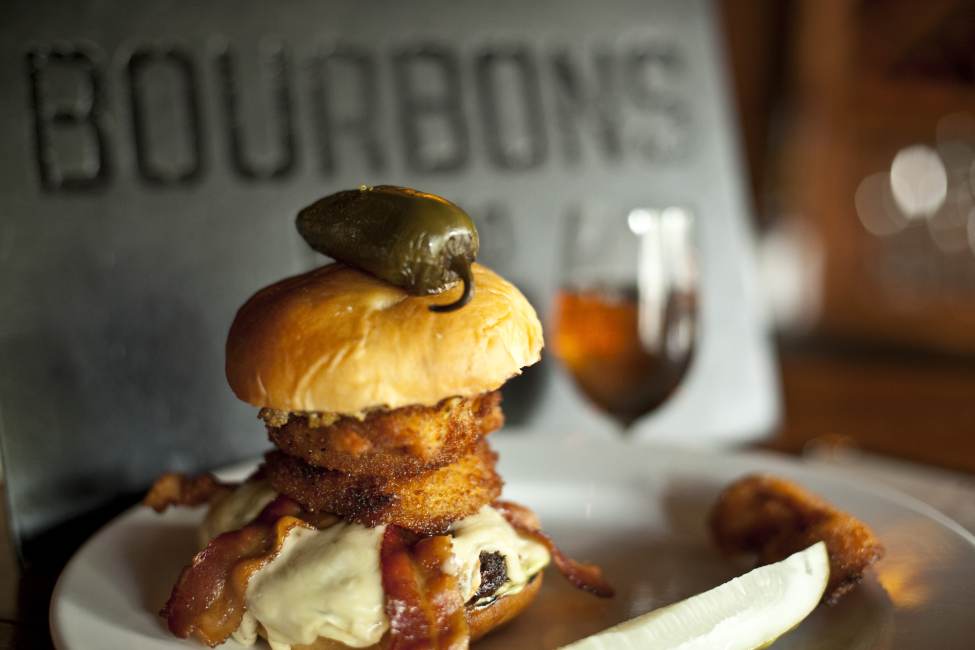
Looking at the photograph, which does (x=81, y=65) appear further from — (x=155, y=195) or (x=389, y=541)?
(x=389, y=541)

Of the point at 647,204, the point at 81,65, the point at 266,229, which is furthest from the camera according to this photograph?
the point at 647,204

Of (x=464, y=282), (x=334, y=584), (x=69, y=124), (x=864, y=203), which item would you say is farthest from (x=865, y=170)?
(x=334, y=584)

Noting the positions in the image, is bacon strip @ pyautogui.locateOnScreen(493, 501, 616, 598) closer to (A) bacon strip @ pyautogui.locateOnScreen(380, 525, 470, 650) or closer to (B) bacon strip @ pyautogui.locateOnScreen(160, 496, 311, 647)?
(A) bacon strip @ pyautogui.locateOnScreen(380, 525, 470, 650)

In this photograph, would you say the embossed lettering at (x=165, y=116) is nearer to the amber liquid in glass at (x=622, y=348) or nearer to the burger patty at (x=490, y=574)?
the amber liquid in glass at (x=622, y=348)

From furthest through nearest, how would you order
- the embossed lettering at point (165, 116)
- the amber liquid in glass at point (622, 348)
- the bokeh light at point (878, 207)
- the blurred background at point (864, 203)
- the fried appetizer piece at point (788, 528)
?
the bokeh light at point (878, 207)
the blurred background at point (864, 203)
the amber liquid in glass at point (622, 348)
the embossed lettering at point (165, 116)
the fried appetizer piece at point (788, 528)

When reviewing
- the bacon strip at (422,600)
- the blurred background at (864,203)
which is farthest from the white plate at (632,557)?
the blurred background at (864,203)

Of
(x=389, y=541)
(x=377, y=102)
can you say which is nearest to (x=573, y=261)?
(x=377, y=102)
